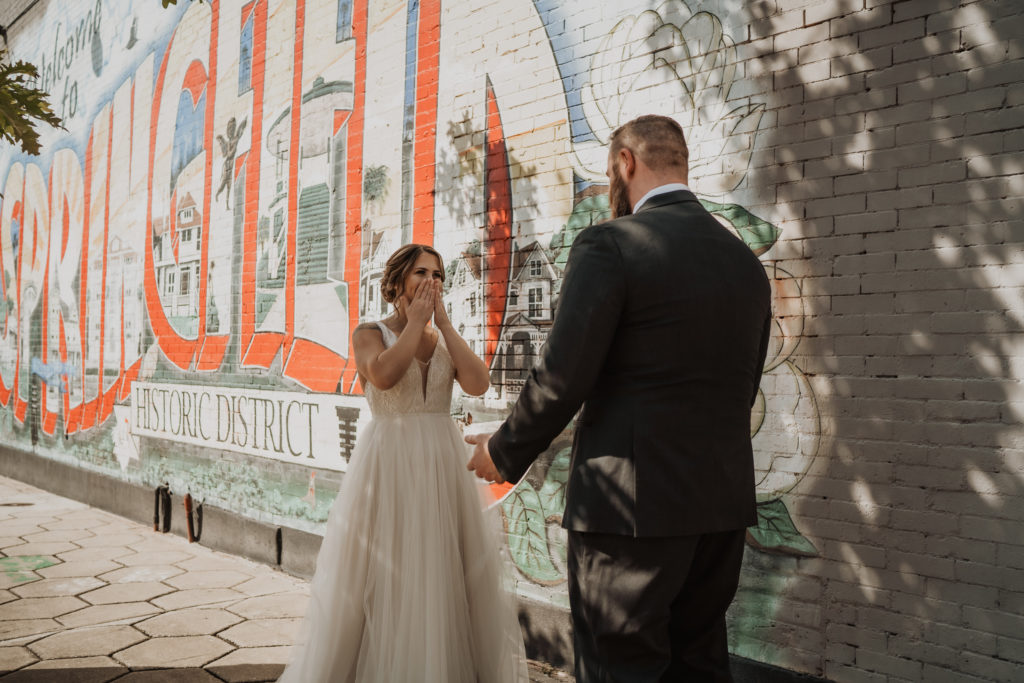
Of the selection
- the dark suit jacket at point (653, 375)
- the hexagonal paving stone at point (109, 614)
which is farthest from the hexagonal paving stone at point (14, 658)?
the dark suit jacket at point (653, 375)

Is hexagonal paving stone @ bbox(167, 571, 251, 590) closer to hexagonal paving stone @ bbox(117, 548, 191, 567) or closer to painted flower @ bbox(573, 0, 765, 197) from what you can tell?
hexagonal paving stone @ bbox(117, 548, 191, 567)

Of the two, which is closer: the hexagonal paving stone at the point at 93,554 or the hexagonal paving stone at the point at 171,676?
the hexagonal paving stone at the point at 171,676

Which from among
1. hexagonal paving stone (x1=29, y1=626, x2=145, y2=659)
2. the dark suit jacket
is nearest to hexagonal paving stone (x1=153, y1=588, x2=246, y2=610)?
hexagonal paving stone (x1=29, y1=626, x2=145, y2=659)

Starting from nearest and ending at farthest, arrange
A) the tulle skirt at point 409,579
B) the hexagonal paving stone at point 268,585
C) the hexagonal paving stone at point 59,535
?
the tulle skirt at point 409,579, the hexagonal paving stone at point 268,585, the hexagonal paving stone at point 59,535

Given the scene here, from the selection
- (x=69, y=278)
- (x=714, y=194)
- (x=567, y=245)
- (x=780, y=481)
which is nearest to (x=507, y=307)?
(x=567, y=245)

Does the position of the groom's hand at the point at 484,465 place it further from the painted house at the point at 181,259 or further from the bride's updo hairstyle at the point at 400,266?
the painted house at the point at 181,259

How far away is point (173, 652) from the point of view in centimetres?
441

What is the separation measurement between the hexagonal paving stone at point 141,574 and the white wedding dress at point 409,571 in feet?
10.9

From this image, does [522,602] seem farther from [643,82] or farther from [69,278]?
[69,278]

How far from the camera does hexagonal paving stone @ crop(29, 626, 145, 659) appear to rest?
A: 14.4ft

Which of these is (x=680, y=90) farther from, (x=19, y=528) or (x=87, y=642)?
(x=19, y=528)

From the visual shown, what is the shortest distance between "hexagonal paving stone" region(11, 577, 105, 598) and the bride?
130 inches

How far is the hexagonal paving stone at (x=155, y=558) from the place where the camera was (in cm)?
665

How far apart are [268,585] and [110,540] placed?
270 centimetres
